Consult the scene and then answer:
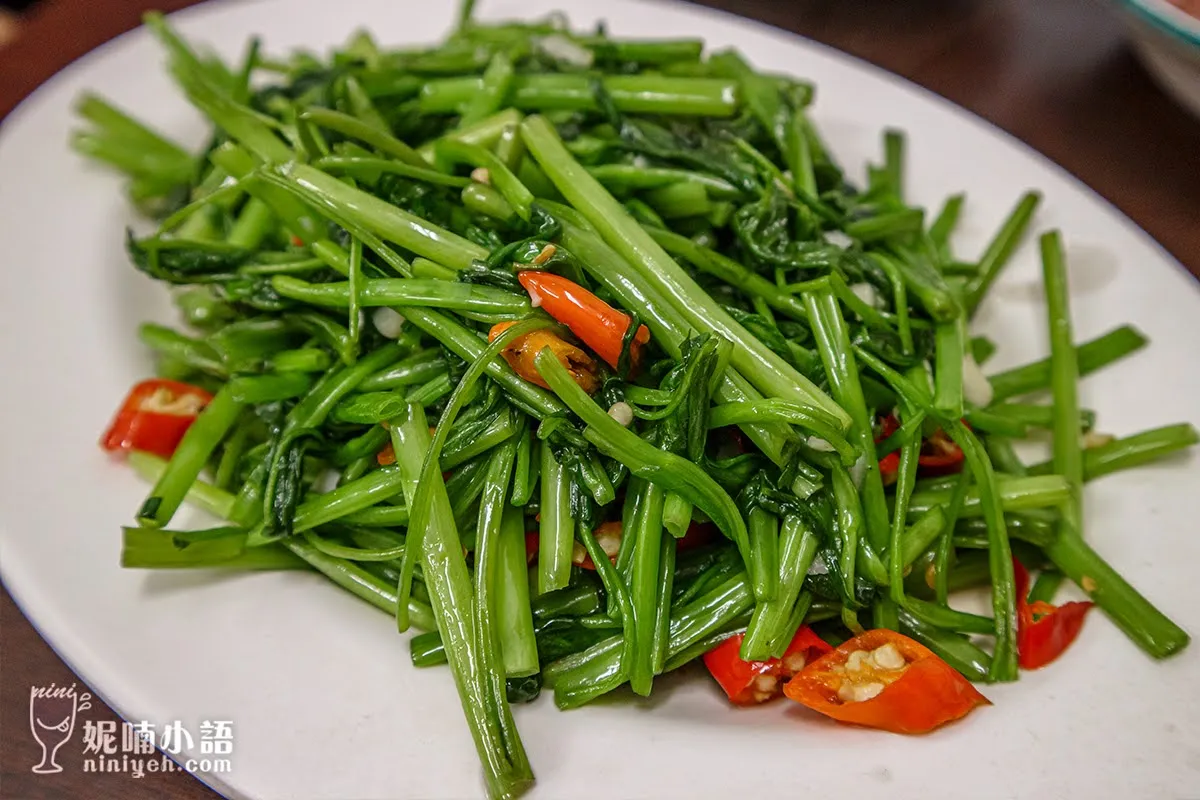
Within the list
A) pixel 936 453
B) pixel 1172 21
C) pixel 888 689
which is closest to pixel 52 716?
pixel 888 689

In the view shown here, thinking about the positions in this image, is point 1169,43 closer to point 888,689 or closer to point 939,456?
point 939,456

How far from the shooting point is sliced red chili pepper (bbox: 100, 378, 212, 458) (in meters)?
1.86

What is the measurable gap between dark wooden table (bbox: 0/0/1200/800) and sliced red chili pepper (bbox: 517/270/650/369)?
6.82 ft

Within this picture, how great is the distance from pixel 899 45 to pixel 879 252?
1.76m

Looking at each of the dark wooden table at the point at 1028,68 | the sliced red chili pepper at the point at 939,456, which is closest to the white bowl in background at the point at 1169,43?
the dark wooden table at the point at 1028,68

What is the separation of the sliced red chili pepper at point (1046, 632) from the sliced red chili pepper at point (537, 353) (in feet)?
3.27

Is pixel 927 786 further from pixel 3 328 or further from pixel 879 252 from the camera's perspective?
pixel 3 328

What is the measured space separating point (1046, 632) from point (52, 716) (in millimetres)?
1914

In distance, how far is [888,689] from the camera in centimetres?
152

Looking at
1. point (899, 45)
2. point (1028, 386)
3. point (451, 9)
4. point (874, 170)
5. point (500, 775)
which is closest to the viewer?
point (500, 775)

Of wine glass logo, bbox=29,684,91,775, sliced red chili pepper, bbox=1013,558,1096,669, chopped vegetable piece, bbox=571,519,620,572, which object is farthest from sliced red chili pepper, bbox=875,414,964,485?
wine glass logo, bbox=29,684,91,775

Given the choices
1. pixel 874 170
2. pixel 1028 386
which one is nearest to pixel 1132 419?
pixel 1028 386

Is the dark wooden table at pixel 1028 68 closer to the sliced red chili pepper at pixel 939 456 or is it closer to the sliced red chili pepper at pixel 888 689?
the sliced red chili pepper at pixel 939 456

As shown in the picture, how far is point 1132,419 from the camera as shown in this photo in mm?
2102
